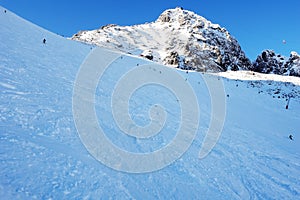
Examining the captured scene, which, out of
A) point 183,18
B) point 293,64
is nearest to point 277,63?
point 293,64

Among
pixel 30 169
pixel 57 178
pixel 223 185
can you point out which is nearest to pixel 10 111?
pixel 30 169

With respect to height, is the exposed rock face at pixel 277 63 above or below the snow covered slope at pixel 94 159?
above

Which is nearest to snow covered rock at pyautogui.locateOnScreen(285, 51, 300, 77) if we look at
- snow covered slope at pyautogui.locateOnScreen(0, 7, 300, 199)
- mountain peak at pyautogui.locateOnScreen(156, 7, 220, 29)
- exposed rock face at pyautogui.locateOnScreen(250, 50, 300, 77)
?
exposed rock face at pyautogui.locateOnScreen(250, 50, 300, 77)

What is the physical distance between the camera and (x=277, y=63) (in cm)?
8300

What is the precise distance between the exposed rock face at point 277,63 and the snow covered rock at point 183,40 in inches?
407

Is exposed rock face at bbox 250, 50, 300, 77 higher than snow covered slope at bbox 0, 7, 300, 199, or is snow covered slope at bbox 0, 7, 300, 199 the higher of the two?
exposed rock face at bbox 250, 50, 300, 77

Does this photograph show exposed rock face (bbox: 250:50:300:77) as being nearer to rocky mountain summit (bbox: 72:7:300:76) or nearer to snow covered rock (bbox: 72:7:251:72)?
rocky mountain summit (bbox: 72:7:300:76)

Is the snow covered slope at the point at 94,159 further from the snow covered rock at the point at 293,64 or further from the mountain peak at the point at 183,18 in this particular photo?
the mountain peak at the point at 183,18

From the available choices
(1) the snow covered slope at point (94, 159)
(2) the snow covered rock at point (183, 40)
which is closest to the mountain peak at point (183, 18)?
(2) the snow covered rock at point (183, 40)

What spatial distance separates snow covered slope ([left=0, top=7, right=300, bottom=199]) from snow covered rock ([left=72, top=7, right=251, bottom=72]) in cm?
7604

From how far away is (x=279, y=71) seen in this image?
80875 millimetres

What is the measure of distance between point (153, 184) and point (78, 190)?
4.36 ft

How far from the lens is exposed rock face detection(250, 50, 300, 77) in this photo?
76369mm

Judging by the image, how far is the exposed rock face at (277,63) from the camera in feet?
251
